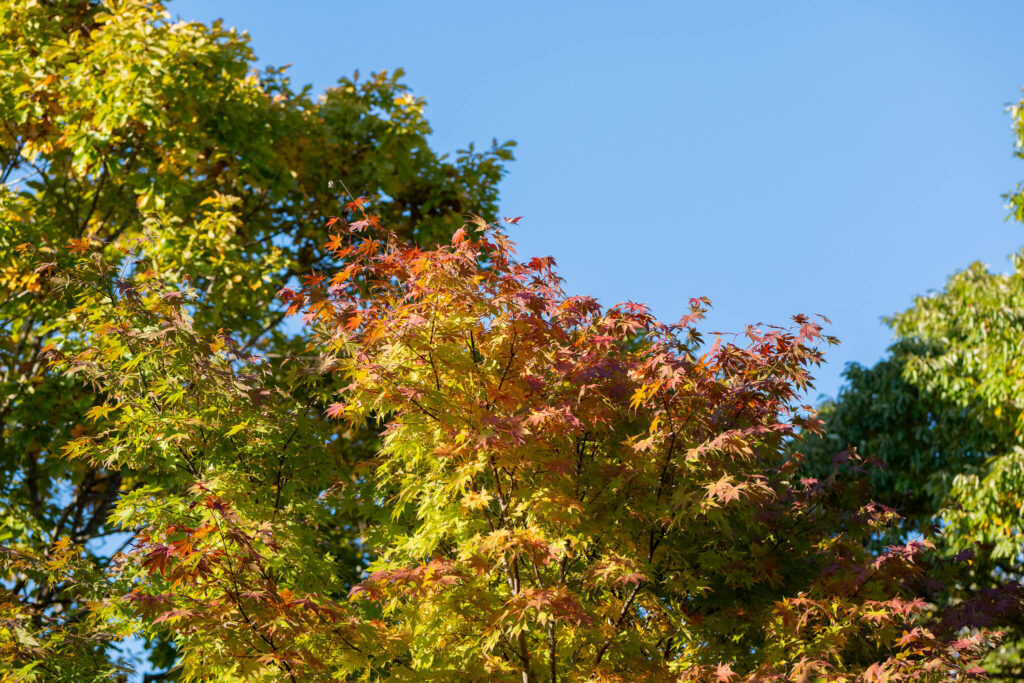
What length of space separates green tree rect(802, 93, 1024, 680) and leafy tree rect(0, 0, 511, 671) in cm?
755

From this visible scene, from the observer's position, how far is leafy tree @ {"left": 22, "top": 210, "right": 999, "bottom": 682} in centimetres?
530

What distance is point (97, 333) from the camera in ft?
25.0

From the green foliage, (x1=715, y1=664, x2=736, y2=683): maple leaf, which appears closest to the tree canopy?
(x1=715, y1=664, x2=736, y2=683): maple leaf

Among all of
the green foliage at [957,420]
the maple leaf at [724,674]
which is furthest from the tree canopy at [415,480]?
the green foliage at [957,420]

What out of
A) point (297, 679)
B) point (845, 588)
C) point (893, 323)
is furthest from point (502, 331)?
point (893, 323)

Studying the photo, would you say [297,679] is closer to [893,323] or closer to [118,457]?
[118,457]

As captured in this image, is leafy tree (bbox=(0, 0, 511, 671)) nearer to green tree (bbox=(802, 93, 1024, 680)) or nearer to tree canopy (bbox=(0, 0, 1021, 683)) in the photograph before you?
tree canopy (bbox=(0, 0, 1021, 683))

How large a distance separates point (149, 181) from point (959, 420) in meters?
12.2

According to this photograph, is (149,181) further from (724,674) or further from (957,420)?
(957,420)

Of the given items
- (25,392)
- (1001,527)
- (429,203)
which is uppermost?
(429,203)

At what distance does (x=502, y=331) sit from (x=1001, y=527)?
946 cm

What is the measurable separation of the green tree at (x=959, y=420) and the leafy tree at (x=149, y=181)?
755cm

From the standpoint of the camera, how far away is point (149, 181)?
10.4 m

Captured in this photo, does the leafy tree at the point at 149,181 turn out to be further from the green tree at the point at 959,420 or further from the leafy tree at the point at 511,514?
the green tree at the point at 959,420
